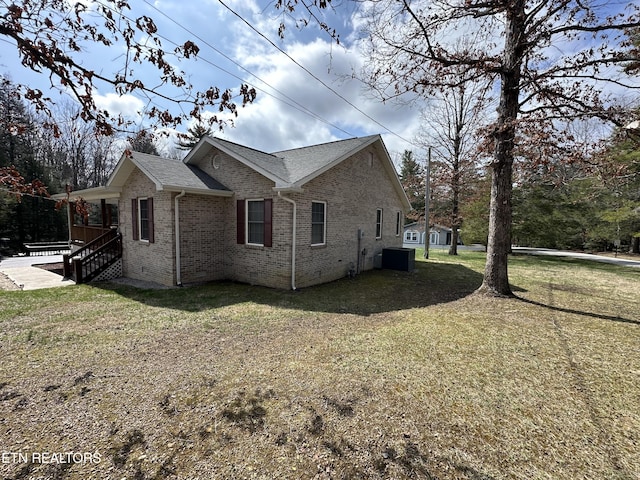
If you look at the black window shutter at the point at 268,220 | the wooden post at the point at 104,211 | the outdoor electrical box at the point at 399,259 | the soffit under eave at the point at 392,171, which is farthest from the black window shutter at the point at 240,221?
the wooden post at the point at 104,211

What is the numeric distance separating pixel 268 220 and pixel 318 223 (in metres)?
1.74

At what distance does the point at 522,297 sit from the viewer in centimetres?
774

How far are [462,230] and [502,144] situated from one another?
16.7 m

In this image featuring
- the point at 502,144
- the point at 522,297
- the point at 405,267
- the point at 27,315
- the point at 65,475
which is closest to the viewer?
the point at 65,475

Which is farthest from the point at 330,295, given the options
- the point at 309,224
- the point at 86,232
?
the point at 86,232

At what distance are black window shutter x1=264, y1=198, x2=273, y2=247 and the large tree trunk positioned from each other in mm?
6118

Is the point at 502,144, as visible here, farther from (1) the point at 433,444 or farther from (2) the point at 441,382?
(1) the point at 433,444

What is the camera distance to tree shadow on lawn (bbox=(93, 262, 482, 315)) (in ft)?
23.1

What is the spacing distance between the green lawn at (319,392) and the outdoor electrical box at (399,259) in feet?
18.2

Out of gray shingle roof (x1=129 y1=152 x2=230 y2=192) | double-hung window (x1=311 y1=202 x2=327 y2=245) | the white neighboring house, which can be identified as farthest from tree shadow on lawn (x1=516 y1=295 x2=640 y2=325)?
the white neighboring house

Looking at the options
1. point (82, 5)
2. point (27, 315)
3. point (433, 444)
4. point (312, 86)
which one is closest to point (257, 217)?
point (312, 86)

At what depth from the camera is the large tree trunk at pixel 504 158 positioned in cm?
669

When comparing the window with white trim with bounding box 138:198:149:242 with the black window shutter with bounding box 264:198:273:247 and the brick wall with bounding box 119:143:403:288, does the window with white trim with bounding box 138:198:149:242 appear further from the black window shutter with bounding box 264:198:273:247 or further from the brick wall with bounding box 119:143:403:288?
the black window shutter with bounding box 264:198:273:247

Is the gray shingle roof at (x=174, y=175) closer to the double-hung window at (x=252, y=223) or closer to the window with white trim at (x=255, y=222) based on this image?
the double-hung window at (x=252, y=223)
